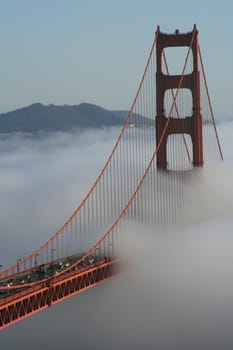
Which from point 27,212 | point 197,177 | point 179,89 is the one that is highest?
point 179,89

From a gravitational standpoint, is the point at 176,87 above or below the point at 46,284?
above

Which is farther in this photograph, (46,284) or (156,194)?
(156,194)

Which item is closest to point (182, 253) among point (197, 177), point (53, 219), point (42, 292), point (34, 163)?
point (197, 177)

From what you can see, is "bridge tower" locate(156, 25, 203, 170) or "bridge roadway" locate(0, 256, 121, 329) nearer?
"bridge roadway" locate(0, 256, 121, 329)

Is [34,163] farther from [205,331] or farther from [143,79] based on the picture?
[205,331]
